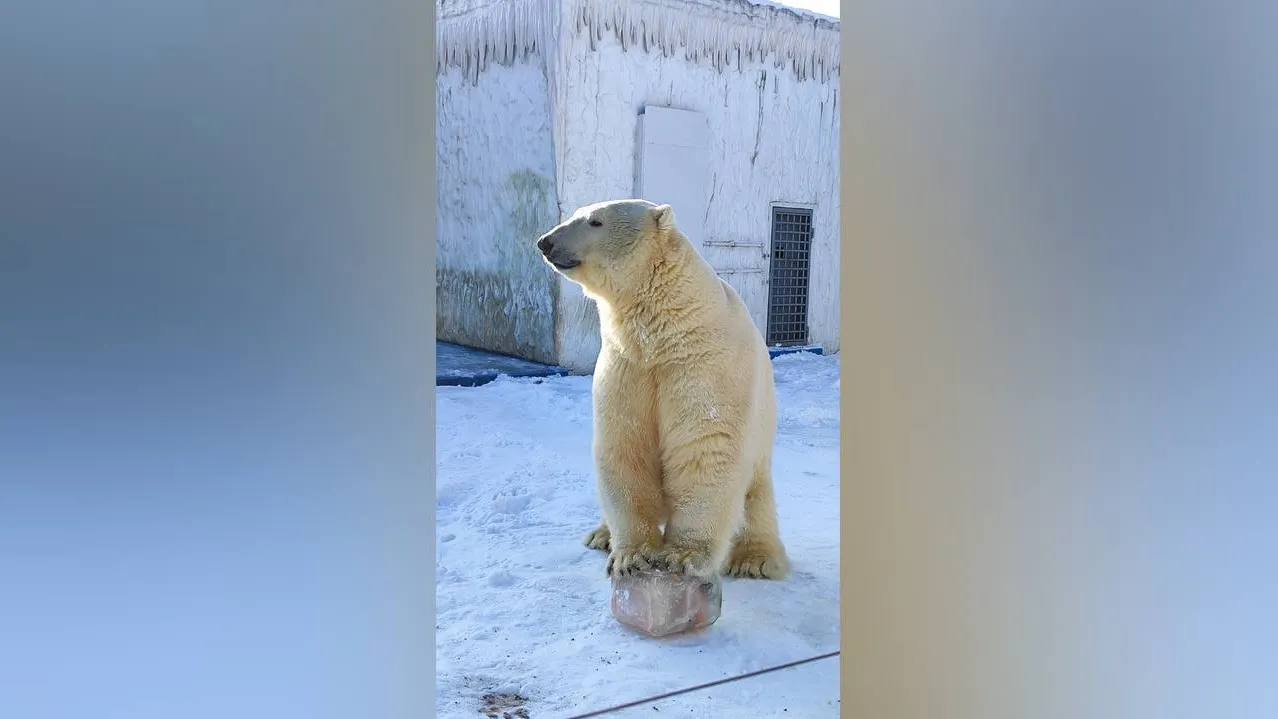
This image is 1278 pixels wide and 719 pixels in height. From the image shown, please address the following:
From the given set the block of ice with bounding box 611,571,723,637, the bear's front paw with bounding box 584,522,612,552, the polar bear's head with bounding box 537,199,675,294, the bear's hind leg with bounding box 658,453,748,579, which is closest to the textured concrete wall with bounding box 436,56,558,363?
the bear's front paw with bounding box 584,522,612,552

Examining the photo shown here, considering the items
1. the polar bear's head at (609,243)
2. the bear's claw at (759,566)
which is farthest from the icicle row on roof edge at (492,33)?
the bear's claw at (759,566)

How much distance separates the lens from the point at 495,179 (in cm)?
812

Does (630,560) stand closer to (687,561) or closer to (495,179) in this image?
(687,561)

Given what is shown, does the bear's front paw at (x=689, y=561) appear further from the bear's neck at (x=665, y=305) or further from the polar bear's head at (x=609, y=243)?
the polar bear's head at (x=609, y=243)

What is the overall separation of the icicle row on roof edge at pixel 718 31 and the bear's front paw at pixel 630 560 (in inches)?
199

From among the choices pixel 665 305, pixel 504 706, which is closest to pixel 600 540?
pixel 665 305

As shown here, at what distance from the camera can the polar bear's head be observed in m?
3.36

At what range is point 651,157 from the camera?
7.71 meters

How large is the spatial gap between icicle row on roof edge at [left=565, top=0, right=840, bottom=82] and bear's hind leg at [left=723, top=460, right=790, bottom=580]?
15.4 feet

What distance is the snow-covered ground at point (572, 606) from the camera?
8.64 ft

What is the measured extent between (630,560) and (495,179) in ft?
18.1

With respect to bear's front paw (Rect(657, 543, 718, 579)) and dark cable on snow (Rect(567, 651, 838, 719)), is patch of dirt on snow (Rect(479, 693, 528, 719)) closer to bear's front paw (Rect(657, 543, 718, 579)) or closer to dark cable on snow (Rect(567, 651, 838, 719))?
dark cable on snow (Rect(567, 651, 838, 719))

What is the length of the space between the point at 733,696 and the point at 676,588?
0.44m
